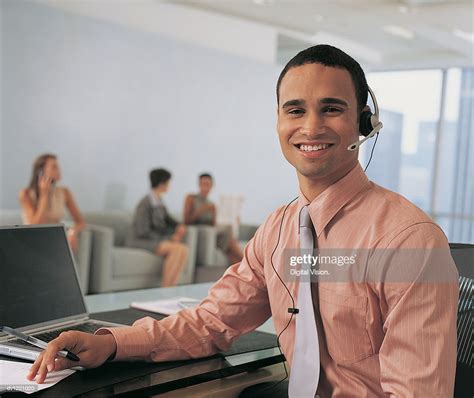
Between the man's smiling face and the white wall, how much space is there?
14.2ft

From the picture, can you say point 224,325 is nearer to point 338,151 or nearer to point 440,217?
point 338,151

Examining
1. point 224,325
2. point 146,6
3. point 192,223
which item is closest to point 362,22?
point 146,6

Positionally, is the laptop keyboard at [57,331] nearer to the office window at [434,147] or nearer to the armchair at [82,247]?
the armchair at [82,247]

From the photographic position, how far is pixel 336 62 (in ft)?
3.92

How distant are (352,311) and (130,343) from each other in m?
0.43

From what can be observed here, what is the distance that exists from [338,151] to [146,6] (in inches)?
202

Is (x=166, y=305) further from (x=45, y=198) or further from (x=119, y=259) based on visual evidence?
(x=119, y=259)

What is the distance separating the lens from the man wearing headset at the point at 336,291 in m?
1.03

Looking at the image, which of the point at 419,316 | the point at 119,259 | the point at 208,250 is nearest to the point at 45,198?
the point at 119,259

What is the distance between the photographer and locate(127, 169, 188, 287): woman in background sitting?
5.38m

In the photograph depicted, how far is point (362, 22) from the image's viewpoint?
686 cm

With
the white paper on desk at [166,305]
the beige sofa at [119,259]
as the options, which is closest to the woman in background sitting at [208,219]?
the beige sofa at [119,259]

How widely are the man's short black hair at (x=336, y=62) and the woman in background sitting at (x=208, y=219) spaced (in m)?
4.59

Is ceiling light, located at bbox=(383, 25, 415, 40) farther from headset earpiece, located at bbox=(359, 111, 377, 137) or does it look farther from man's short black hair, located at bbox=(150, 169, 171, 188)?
headset earpiece, located at bbox=(359, 111, 377, 137)
